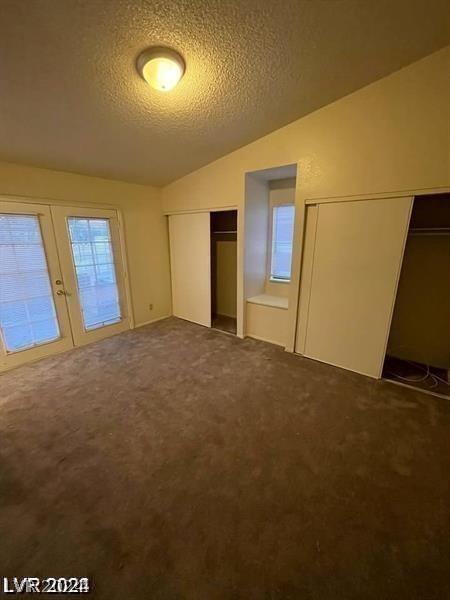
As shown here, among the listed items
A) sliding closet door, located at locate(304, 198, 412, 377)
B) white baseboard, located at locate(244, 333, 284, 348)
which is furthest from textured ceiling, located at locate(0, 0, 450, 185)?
white baseboard, located at locate(244, 333, 284, 348)

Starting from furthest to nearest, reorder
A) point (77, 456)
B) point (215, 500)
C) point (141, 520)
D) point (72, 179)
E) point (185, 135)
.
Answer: point (72, 179)
point (185, 135)
point (77, 456)
point (215, 500)
point (141, 520)

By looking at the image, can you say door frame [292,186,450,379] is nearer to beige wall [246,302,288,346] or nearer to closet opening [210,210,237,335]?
beige wall [246,302,288,346]

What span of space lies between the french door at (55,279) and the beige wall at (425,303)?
153 inches

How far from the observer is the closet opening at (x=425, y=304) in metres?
2.64

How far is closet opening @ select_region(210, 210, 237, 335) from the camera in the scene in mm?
4336

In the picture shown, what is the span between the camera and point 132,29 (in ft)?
4.97

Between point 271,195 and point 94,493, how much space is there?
154 inches

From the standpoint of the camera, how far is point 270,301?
3.67m

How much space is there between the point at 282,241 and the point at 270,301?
97cm

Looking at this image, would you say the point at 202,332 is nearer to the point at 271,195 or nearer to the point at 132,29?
the point at 271,195

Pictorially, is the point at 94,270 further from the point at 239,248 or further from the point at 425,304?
the point at 425,304

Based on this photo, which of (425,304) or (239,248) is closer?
(425,304)

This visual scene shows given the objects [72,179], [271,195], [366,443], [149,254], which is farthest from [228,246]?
[366,443]

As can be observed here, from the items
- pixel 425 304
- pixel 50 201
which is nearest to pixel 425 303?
pixel 425 304
